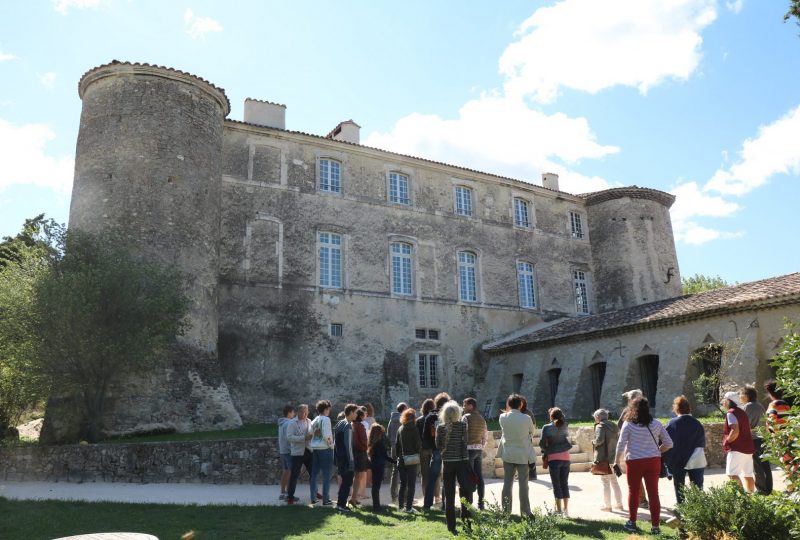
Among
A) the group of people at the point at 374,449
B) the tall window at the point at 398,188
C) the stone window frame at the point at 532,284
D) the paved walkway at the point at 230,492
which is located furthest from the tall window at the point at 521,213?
the group of people at the point at 374,449

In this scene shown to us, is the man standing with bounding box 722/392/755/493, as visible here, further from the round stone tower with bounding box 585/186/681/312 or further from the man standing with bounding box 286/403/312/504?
the round stone tower with bounding box 585/186/681/312

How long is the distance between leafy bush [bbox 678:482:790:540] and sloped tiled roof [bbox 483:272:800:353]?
11.7 meters

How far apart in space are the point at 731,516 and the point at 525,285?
2167cm

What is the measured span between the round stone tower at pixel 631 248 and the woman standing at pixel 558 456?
2095 centimetres

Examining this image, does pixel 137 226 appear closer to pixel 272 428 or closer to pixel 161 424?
pixel 161 424

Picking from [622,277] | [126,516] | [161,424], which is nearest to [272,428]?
[161,424]

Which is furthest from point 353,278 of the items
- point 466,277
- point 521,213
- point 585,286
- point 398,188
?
point 585,286

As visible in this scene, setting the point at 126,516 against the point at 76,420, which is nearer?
the point at 126,516

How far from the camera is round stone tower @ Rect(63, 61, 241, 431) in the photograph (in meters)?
17.4

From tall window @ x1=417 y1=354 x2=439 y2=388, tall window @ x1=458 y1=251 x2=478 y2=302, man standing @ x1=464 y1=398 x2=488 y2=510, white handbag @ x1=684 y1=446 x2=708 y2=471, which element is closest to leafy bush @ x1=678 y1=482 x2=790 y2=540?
white handbag @ x1=684 y1=446 x2=708 y2=471

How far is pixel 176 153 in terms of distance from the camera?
61.9 feet

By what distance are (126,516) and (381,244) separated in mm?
16137

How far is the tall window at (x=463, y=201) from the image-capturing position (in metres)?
27.2

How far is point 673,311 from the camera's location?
19312mm
